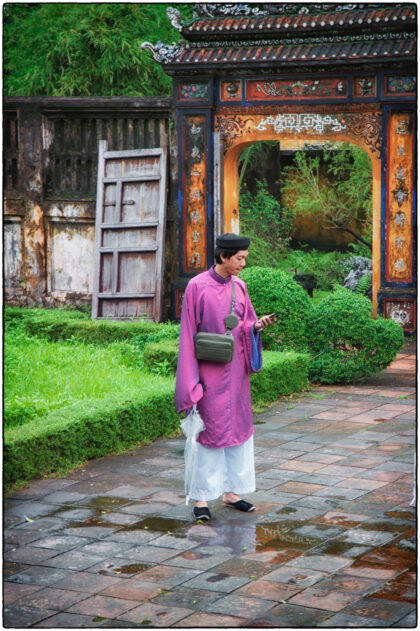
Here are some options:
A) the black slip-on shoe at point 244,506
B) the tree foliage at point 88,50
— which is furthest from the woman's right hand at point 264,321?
the tree foliage at point 88,50

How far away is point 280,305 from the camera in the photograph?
9.30 m

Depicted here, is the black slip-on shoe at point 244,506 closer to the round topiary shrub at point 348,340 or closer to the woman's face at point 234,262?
the woman's face at point 234,262

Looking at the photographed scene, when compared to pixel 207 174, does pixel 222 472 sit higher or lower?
lower

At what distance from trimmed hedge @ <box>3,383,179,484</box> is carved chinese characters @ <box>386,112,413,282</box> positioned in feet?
16.7

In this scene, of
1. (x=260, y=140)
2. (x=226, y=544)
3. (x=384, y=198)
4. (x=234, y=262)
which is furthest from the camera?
(x=260, y=140)

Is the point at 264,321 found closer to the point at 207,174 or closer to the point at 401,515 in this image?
the point at 401,515

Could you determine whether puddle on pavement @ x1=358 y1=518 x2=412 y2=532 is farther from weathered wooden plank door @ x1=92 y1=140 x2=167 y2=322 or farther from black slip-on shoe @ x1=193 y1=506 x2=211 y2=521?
weathered wooden plank door @ x1=92 y1=140 x2=167 y2=322

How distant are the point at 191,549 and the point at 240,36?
886 centimetres

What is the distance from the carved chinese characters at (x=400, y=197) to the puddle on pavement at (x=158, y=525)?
7181 mm

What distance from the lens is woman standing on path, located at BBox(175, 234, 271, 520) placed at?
5.63 metres

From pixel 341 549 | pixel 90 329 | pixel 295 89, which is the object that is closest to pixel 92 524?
pixel 341 549

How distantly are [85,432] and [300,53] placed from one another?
23.0 ft

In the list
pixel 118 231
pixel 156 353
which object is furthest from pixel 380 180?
pixel 156 353

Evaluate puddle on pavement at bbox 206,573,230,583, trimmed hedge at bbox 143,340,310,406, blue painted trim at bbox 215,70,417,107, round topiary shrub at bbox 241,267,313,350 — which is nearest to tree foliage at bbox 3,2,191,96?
blue painted trim at bbox 215,70,417,107
